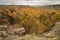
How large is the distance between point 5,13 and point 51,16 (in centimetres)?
70

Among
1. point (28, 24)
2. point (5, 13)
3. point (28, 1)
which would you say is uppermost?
point (28, 1)

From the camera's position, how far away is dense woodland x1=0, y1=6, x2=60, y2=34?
2.61 meters

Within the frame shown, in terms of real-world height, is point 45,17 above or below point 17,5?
below

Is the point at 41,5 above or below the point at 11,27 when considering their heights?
above

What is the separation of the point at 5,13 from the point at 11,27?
23 centimetres

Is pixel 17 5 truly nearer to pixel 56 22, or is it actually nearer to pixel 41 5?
Answer: pixel 41 5

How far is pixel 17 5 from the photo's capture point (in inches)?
105

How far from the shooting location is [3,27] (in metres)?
2.61

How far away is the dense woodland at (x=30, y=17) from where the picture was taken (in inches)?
103

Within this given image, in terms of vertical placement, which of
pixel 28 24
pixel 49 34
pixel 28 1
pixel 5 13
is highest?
pixel 28 1

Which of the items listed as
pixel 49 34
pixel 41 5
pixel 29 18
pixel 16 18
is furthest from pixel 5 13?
pixel 49 34

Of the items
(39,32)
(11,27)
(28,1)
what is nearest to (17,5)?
(28,1)

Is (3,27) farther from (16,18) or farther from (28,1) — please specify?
(28,1)

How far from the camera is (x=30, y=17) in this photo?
2641 mm
